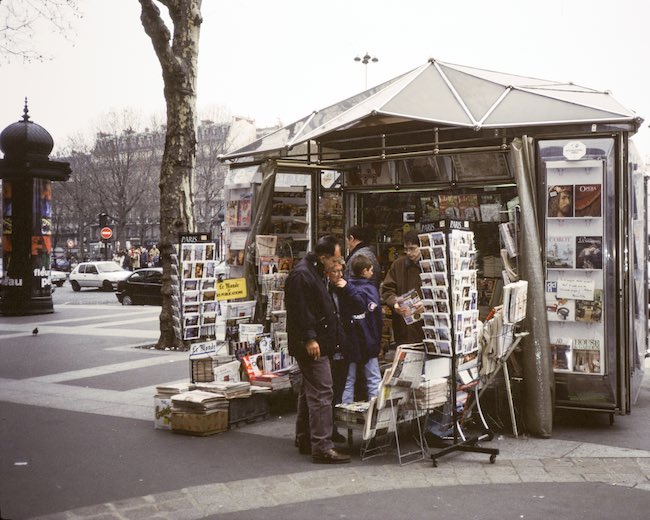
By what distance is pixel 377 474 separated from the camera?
19.8 feet

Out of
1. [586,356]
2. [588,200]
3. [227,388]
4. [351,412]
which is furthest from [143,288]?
[588,200]

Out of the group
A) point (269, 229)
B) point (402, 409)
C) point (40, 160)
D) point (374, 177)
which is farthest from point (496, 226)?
point (40, 160)

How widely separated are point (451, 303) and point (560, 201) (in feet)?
6.48

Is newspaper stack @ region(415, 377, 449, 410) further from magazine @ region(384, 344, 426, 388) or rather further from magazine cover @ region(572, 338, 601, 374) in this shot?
Answer: magazine cover @ region(572, 338, 601, 374)

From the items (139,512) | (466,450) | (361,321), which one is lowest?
(139,512)

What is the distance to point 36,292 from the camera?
71.5 ft

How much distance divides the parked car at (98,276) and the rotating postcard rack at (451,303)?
28.8 m

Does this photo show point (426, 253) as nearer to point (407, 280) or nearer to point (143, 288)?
point (407, 280)

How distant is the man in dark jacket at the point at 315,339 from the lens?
6.35m

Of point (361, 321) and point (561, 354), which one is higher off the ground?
point (361, 321)

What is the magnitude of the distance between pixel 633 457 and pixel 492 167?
166 inches

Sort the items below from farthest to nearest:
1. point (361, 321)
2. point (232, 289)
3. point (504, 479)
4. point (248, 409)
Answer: point (232, 289) < point (248, 409) < point (361, 321) < point (504, 479)

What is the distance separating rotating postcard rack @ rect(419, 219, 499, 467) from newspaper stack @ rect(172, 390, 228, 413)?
2285 mm

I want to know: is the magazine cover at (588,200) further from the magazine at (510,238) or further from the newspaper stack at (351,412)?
the newspaper stack at (351,412)
